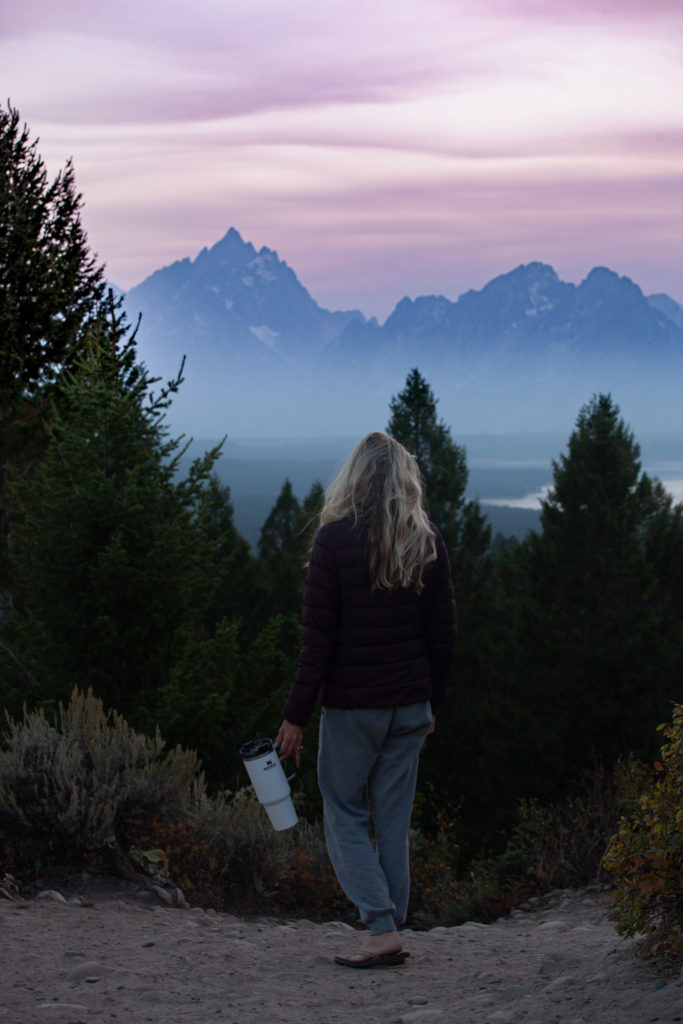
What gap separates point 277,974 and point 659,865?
1.75m

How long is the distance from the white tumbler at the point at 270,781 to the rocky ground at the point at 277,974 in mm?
643

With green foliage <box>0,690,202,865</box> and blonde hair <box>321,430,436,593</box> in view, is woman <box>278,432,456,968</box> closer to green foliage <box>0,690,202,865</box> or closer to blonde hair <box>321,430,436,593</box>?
blonde hair <box>321,430,436,593</box>

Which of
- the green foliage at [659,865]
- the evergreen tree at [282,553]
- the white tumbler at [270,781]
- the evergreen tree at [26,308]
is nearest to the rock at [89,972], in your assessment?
the white tumbler at [270,781]

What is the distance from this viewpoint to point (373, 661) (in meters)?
4.11

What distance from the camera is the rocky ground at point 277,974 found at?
3.49 m

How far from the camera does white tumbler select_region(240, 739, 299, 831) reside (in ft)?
14.6

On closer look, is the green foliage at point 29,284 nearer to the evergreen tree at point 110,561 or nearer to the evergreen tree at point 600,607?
the evergreen tree at point 110,561

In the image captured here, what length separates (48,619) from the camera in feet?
44.9

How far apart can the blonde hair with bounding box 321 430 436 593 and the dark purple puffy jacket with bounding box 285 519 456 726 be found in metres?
0.06

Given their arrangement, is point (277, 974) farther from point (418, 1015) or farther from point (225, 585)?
point (225, 585)

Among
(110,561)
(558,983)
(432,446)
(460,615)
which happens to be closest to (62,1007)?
(558,983)

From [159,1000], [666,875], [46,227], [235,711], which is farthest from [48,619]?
[46,227]

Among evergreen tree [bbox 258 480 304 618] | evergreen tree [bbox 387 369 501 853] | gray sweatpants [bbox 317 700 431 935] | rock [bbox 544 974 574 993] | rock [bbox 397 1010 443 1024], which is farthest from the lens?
evergreen tree [bbox 258 480 304 618]

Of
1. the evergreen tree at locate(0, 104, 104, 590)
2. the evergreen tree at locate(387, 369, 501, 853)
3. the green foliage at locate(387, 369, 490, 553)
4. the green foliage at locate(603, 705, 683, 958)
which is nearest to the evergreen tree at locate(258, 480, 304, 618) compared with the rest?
the evergreen tree at locate(387, 369, 501, 853)
